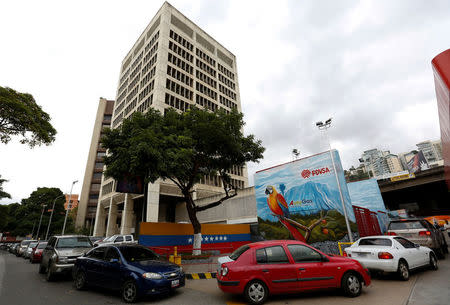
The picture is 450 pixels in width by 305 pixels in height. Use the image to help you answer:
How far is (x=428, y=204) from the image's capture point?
53500 mm

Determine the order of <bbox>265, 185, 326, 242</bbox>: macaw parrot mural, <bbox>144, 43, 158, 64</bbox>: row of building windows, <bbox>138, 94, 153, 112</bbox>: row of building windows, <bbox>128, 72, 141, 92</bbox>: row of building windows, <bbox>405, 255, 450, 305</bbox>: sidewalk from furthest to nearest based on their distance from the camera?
1. <bbox>128, 72, 141, 92</bbox>: row of building windows
2. <bbox>144, 43, 158, 64</bbox>: row of building windows
3. <bbox>138, 94, 153, 112</bbox>: row of building windows
4. <bbox>265, 185, 326, 242</bbox>: macaw parrot mural
5. <bbox>405, 255, 450, 305</bbox>: sidewalk

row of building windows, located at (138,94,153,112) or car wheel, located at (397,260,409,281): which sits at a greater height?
row of building windows, located at (138,94,153,112)

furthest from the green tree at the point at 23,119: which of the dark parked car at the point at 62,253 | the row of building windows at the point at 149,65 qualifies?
the row of building windows at the point at 149,65

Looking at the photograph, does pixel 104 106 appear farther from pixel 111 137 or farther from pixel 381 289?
pixel 381 289

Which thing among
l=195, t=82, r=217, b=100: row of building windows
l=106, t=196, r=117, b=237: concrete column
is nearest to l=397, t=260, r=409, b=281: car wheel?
l=195, t=82, r=217, b=100: row of building windows

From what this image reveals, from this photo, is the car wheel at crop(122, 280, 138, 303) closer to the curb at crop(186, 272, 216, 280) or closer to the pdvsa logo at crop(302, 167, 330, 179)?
the curb at crop(186, 272, 216, 280)

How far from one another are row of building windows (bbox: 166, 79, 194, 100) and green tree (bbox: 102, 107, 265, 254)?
22.2m

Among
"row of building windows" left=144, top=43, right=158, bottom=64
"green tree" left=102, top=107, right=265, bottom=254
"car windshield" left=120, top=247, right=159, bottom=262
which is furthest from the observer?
"row of building windows" left=144, top=43, right=158, bottom=64

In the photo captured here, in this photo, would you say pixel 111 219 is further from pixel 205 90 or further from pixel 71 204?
pixel 205 90

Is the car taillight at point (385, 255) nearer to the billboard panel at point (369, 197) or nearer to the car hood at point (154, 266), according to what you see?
the car hood at point (154, 266)

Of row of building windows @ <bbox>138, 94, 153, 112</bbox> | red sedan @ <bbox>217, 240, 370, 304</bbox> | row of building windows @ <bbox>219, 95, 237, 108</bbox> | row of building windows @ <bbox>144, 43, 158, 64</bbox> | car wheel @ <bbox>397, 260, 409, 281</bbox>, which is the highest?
row of building windows @ <bbox>144, 43, 158, 64</bbox>

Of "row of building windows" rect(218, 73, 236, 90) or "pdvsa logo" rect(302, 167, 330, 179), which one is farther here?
"row of building windows" rect(218, 73, 236, 90)

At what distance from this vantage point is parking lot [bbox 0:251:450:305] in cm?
555

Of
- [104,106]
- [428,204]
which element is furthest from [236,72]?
[428,204]
